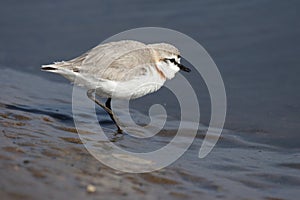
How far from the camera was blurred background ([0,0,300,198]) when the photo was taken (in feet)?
31.8

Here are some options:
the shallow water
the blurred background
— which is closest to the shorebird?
the shallow water

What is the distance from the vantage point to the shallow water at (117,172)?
5.08m

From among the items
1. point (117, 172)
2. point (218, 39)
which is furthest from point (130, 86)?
point (218, 39)

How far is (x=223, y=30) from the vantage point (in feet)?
39.8

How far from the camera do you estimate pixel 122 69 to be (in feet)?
24.9

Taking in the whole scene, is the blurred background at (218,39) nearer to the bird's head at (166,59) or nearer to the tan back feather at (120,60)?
the bird's head at (166,59)

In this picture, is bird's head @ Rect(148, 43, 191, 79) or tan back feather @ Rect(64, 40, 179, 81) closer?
tan back feather @ Rect(64, 40, 179, 81)

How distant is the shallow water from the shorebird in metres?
0.66

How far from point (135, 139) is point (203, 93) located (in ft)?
10.1

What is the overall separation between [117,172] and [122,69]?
7.29 feet

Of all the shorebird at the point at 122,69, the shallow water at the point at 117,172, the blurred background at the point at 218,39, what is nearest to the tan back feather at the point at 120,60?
the shorebird at the point at 122,69

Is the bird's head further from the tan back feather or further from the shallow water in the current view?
the shallow water

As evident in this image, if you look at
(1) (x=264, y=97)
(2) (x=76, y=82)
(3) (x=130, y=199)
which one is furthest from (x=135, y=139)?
(1) (x=264, y=97)

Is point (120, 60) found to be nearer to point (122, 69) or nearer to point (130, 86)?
point (122, 69)
